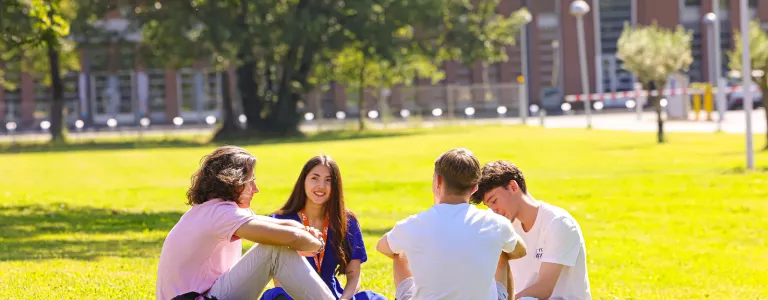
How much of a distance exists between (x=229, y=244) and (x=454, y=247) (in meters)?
1.69

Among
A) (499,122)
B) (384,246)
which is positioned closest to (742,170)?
(384,246)

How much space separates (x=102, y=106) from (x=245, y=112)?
2206 centimetres

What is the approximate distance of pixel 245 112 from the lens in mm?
48188

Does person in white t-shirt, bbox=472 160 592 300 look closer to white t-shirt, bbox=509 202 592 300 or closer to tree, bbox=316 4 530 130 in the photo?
white t-shirt, bbox=509 202 592 300

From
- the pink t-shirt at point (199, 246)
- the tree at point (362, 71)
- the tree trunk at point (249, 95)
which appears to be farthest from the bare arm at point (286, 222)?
the tree at point (362, 71)

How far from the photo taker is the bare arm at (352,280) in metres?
7.75

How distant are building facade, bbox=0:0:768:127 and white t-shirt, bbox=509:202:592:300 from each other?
60.0 m

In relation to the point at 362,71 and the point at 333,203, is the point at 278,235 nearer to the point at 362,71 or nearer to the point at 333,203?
the point at 333,203

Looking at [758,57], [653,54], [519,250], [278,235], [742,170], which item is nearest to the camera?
[519,250]

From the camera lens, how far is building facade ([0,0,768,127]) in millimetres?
68562

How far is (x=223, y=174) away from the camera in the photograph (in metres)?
6.93

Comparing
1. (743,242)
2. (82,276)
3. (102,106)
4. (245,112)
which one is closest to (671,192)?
(743,242)

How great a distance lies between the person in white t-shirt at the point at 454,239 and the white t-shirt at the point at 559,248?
16.5 inches

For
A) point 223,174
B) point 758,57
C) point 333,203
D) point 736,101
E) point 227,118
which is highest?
point 758,57
